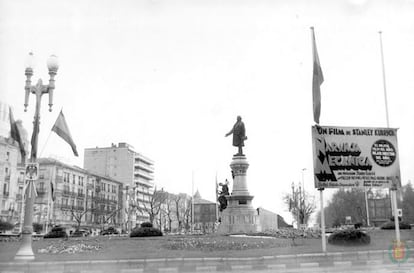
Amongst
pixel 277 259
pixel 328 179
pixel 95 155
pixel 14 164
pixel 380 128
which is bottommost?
pixel 277 259

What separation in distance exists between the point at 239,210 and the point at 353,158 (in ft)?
47.1

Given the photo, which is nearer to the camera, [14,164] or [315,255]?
[315,255]

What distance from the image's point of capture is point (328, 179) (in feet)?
60.6

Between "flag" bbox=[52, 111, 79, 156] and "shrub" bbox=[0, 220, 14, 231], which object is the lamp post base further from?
"shrub" bbox=[0, 220, 14, 231]

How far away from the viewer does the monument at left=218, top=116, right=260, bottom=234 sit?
31778 mm

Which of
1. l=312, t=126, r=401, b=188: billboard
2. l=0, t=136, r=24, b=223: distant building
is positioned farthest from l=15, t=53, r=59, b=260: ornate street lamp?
l=0, t=136, r=24, b=223: distant building

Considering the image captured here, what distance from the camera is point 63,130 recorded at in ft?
58.8

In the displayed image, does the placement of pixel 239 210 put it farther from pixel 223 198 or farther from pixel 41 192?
pixel 41 192

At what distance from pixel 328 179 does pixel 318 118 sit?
2733mm

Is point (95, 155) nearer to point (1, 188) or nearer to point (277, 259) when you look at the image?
point (1, 188)

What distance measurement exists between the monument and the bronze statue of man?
0.79 meters

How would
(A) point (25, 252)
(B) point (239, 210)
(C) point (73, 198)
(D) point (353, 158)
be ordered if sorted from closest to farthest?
(A) point (25, 252), (D) point (353, 158), (B) point (239, 210), (C) point (73, 198)

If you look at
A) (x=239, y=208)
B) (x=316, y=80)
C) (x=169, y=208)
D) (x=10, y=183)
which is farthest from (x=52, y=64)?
(x=169, y=208)

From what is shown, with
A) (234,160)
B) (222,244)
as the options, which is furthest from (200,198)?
(222,244)
